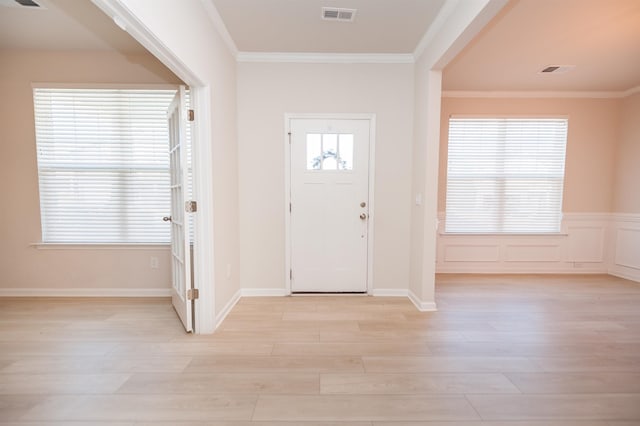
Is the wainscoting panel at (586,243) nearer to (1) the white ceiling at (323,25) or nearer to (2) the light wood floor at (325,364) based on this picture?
(2) the light wood floor at (325,364)

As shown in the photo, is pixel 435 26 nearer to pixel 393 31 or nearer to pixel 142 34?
pixel 393 31

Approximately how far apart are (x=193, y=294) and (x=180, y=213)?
0.72m

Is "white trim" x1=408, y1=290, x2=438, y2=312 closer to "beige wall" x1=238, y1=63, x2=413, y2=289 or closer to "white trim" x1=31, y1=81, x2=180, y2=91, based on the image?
"beige wall" x1=238, y1=63, x2=413, y2=289

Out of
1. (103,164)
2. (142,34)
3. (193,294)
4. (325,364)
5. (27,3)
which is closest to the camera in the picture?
(142,34)

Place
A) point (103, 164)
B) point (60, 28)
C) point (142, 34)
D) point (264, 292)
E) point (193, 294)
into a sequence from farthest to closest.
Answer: point (264, 292)
point (103, 164)
point (60, 28)
point (193, 294)
point (142, 34)

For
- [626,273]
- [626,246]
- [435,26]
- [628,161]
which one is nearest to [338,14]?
[435,26]

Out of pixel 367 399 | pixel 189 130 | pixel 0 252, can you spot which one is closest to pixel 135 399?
pixel 367 399

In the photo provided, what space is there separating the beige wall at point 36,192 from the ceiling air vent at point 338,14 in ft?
6.17

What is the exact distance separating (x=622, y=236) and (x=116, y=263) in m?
6.85

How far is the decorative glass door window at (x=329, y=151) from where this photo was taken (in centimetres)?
337

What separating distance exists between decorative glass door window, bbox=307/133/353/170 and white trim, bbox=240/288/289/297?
4.87ft

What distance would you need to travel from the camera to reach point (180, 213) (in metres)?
2.62

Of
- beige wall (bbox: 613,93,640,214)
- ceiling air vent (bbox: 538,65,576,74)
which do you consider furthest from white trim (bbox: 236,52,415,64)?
beige wall (bbox: 613,93,640,214)

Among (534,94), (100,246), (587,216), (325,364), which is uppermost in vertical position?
(534,94)
